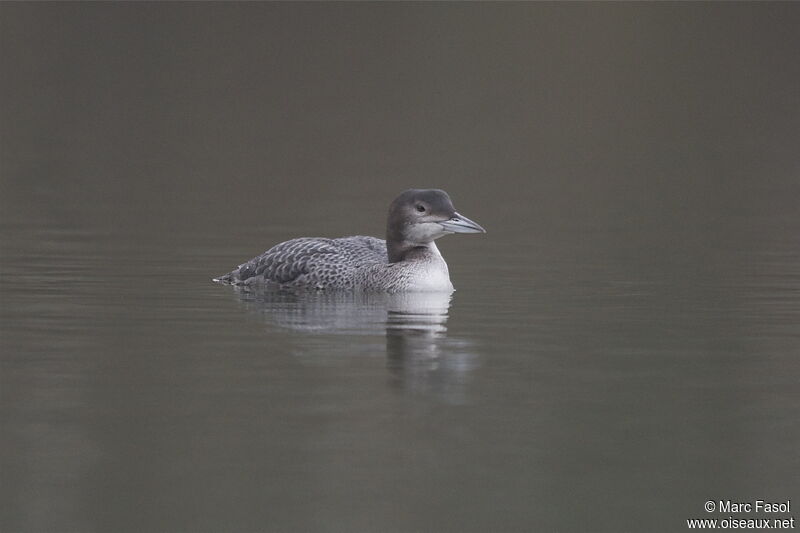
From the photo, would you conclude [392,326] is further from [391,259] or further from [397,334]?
[391,259]

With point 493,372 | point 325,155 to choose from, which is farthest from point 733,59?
point 493,372

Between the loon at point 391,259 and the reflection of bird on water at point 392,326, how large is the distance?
0.10 m

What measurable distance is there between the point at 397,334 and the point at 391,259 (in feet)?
8.27

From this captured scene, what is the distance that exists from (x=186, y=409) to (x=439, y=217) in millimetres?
5164

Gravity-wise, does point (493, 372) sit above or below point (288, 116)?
below

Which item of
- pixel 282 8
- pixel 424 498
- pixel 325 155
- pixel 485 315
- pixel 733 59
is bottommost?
pixel 424 498

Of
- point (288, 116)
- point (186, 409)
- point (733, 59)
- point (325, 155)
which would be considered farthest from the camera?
point (733, 59)

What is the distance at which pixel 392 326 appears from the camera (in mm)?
12969

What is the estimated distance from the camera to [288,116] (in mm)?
40500

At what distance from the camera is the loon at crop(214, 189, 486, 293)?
1471 cm

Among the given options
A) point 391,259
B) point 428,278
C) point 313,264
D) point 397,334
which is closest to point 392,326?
point 397,334

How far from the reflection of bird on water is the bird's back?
115 mm

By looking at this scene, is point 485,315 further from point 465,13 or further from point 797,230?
point 465,13

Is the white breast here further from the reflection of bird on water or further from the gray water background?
the gray water background
